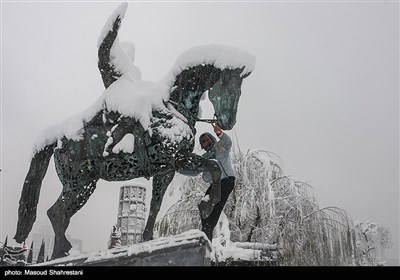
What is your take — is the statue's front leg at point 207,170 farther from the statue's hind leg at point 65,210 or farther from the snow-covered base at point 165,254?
the statue's hind leg at point 65,210

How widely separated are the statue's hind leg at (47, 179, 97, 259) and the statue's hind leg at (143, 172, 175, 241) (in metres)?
0.61

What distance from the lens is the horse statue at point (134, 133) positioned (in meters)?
3.68

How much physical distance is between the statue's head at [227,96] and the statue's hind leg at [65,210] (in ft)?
4.66

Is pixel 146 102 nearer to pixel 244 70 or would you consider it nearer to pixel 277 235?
pixel 244 70

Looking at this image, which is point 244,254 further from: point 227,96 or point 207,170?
point 227,96

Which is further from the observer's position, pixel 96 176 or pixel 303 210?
pixel 303 210

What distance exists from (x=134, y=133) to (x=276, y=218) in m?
6.40

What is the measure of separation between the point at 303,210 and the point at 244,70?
266 inches

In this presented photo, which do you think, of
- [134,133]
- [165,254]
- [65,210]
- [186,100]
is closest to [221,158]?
[186,100]

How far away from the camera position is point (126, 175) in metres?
3.77

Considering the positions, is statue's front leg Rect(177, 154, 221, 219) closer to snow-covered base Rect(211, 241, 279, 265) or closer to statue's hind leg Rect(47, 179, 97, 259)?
statue's hind leg Rect(47, 179, 97, 259)

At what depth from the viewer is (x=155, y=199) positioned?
4.00 metres

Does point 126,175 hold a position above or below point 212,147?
below
